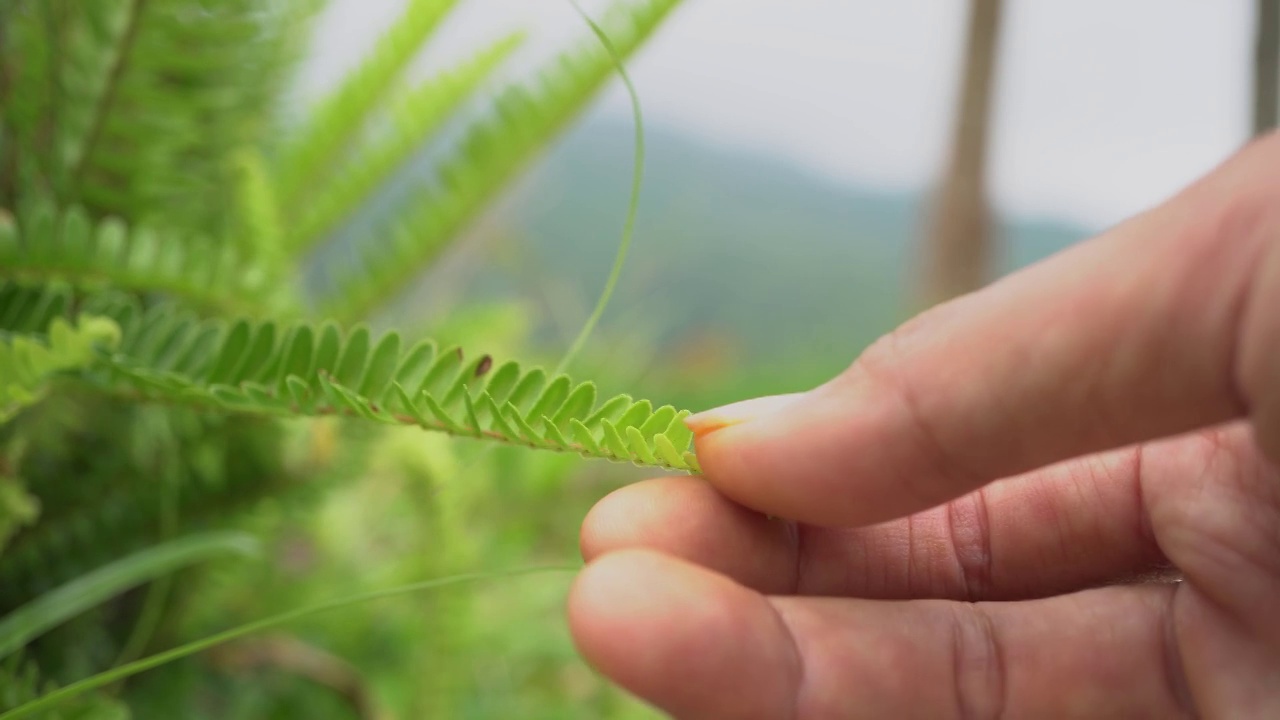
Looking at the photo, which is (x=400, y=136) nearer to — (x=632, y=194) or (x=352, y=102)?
(x=352, y=102)

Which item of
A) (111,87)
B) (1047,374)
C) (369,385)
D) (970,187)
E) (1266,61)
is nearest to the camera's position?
(1047,374)

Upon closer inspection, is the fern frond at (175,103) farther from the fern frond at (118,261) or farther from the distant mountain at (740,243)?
the distant mountain at (740,243)

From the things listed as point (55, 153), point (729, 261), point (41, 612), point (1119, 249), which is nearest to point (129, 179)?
point (55, 153)

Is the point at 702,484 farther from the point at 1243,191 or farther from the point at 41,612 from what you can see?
the point at 41,612

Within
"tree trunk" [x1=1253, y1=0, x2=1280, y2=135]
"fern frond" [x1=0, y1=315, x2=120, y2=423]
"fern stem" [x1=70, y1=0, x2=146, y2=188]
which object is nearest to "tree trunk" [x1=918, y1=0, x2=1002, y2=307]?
"tree trunk" [x1=1253, y1=0, x2=1280, y2=135]

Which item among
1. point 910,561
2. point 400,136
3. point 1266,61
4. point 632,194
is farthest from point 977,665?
point 1266,61

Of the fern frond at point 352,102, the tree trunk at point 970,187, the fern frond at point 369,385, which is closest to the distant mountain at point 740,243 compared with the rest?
the tree trunk at point 970,187
